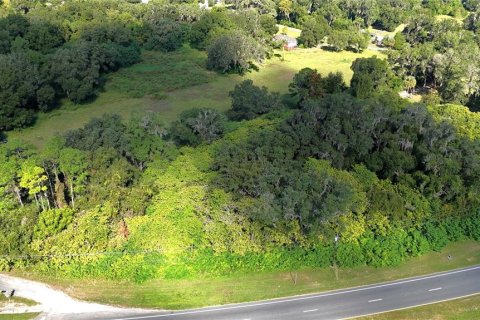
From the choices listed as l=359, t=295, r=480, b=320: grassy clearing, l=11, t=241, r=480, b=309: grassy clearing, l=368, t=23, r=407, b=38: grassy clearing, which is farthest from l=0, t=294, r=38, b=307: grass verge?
l=368, t=23, r=407, b=38: grassy clearing

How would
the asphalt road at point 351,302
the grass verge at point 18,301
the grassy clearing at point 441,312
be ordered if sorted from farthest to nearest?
the grass verge at point 18,301 < the asphalt road at point 351,302 < the grassy clearing at point 441,312

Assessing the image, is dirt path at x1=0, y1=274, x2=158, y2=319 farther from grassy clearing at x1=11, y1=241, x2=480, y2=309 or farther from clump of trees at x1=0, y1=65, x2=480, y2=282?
clump of trees at x1=0, y1=65, x2=480, y2=282

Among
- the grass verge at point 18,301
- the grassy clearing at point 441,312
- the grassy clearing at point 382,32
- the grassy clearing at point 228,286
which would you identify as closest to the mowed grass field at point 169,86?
the grassy clearing at point 382,32

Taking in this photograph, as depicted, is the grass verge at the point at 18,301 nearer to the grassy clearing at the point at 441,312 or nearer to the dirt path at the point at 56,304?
the dirt path at the point at 56,304

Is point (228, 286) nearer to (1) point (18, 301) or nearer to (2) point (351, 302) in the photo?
(2) point (351, 302)

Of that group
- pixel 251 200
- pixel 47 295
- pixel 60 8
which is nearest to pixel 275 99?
pixel 251 200

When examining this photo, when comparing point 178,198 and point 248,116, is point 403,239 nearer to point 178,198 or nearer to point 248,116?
point 178,198

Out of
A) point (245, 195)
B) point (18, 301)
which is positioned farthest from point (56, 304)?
point (245, 195)
